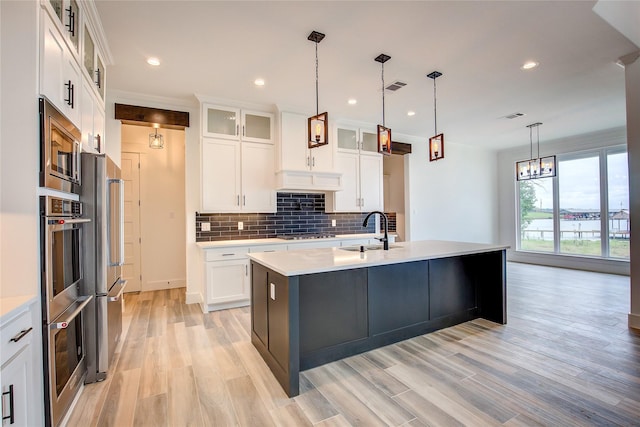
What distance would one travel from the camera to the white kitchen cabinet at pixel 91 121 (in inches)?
92.0

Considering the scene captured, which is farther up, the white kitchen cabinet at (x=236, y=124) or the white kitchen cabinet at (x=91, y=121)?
the white kitchen cabinet at (x=236, y=124)

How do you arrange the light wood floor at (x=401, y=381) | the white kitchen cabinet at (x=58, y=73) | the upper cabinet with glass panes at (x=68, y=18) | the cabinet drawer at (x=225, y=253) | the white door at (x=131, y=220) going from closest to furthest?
the white kitchen cabinet at (x=58, y=73)
the upper cabinet with glass panes at (x=68, y=18)
the light wood floor at (x=401, y=381)
the cabinet drawer at (x=225, y=253)
the white door at (x=131, y=220)

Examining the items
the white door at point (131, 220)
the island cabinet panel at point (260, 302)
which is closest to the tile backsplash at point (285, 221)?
the white door at point (131, 220)

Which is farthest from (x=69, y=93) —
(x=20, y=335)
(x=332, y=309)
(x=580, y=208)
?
(x=580, y=208)

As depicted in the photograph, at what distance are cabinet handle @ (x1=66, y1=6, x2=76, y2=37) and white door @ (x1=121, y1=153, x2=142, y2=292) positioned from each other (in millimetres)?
3124

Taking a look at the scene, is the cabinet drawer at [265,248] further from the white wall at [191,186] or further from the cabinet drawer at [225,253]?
the white wall at [191,186]

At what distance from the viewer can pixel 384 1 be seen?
229 cm

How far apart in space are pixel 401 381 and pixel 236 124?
371cm

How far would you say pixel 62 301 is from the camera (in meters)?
1.77

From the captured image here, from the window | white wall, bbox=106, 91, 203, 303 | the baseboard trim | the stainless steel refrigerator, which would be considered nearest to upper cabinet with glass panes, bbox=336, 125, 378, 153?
white wall, bbox=106, 91, 203, 303

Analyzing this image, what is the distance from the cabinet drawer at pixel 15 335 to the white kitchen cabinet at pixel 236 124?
3112 millimetres

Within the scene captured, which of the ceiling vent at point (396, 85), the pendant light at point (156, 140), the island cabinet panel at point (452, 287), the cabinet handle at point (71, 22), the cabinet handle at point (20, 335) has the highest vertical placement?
the ceiling vent at point (396, 85)

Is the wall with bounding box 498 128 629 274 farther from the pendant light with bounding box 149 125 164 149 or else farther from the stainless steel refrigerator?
the stainless steel refrigerator

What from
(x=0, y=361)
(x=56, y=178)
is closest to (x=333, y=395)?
(x=0, y=361)
